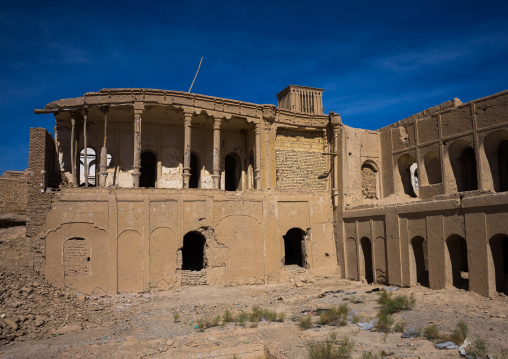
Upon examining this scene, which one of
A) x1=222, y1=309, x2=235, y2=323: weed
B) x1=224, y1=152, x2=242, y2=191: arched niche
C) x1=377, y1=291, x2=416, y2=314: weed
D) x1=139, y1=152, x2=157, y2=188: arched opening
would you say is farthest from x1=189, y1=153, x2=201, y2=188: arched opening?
x1=377, y1=291, x2=416, y2=314: weed

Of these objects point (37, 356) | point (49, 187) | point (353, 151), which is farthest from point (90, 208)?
point (353, 151)

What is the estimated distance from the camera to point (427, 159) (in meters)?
20.9

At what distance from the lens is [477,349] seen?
9.77 meters

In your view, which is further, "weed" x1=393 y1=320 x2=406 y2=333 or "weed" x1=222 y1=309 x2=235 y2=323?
"weed" x1=222 y1=309 x2=235 y2=323

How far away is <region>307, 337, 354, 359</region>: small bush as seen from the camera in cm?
970

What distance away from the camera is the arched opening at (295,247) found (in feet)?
72.0

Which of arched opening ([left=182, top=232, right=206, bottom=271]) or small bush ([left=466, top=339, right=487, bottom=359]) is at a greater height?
arched opening ([left=182, top=232, right=206, bottom=271])

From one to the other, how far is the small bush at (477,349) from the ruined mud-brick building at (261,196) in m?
4.45

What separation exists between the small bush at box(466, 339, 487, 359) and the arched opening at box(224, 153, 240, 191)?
52.6ft

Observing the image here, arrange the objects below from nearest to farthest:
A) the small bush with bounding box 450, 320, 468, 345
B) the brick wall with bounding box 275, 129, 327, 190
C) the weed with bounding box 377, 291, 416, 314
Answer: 1. the small bush with bounding box 450, 320, 468, 345
2. the weed with bounding box 377, 291, 416, 314
3. the brick wall with bounding box 275, 129, 327, 190

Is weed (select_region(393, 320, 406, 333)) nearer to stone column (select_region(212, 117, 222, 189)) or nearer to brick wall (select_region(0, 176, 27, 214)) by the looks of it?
stone column (select_region(212, 117, 222, 189))

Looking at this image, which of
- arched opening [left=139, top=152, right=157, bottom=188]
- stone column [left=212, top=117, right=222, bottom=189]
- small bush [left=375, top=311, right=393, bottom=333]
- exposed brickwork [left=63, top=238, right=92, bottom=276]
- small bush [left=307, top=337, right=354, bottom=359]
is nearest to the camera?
small bush [left=307, top=337, right=354, bottom=359]

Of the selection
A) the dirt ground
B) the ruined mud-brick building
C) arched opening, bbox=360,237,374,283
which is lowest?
the dirt ground

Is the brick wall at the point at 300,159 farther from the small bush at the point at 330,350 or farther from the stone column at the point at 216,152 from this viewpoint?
the small bush at the point at 330,350
